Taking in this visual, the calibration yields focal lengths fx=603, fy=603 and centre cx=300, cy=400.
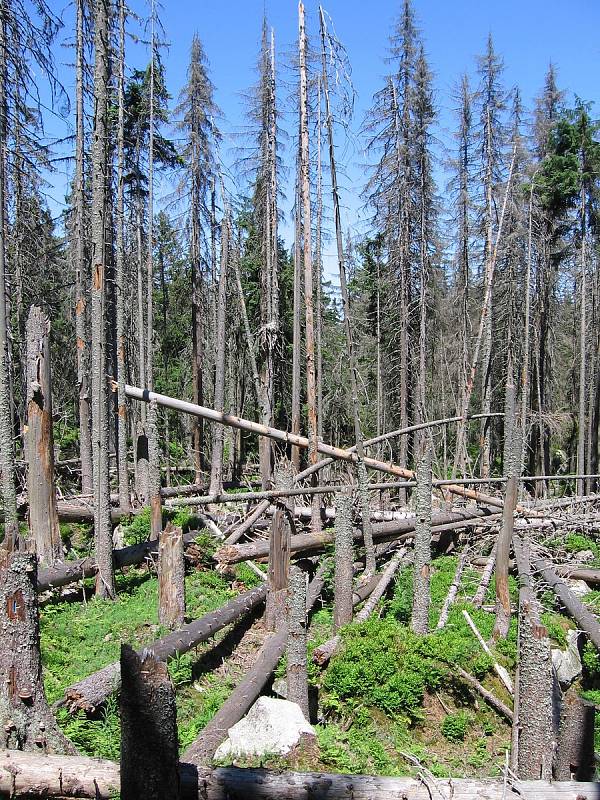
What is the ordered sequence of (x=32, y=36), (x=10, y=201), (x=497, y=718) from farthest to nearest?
(x=10, y=201), (x=32, y=36), (x=497, y=718)

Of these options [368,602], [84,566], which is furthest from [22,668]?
[368,602]

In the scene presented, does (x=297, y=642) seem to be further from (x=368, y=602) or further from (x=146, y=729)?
(x=368, y=602)

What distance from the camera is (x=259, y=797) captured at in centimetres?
420

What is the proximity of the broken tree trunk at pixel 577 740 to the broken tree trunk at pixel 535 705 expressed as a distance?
0.13m

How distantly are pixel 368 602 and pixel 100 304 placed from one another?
648cm

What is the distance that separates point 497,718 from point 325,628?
2941 mm

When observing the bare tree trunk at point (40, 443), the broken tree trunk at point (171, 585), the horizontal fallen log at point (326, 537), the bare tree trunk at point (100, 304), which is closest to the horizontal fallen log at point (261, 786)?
the broken tree trunk at point (171, 585)

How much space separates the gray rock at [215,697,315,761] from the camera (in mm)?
5660

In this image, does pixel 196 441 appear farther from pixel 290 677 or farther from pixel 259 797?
pixel 259 797

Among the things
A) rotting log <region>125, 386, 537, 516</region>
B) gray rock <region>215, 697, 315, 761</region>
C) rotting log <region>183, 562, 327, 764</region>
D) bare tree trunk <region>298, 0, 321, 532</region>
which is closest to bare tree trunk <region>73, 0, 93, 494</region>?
rotting log <region>125, 386, 537, 516</region>

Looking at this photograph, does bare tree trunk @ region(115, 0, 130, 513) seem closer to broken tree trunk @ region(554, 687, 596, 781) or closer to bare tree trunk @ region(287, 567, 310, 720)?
bare tree trunk @ region(287, 567, 310, 720)

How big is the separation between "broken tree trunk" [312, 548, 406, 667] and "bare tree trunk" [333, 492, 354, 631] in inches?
11.6

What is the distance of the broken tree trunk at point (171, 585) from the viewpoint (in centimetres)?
873

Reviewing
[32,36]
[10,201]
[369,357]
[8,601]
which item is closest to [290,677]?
[8,601]
